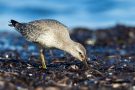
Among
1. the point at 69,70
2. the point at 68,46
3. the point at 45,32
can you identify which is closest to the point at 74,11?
the point at 68,46

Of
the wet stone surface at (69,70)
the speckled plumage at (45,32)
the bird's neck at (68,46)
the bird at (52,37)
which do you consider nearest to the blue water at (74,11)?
the wet stone surface at (69,70)

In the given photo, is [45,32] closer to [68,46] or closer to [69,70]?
[68,46]

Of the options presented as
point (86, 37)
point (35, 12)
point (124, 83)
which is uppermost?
point (35, 12)

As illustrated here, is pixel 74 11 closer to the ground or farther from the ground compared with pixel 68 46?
farther from the ground

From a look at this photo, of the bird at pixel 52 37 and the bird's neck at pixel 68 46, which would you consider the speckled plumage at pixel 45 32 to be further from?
the bird's neck at pixel 68 46

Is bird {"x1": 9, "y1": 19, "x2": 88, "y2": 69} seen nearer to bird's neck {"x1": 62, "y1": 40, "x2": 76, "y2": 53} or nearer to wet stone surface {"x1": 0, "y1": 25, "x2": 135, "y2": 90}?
bird's neck {"x1": 62, "y1": 40, "x2": 76, "y2": 53}

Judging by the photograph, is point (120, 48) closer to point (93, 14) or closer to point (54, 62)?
point (54, 62)

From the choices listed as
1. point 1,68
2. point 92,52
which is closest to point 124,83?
point 1,68
